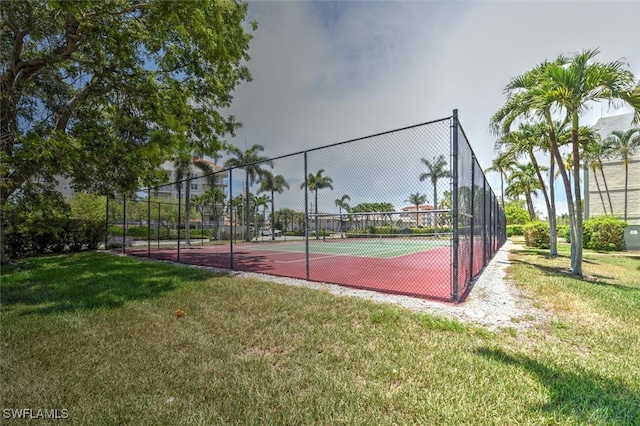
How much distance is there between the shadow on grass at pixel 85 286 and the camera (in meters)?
4.62

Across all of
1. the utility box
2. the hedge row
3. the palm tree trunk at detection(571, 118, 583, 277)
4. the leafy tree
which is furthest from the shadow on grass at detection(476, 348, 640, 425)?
the utility box

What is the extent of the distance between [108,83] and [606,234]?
2225 cm

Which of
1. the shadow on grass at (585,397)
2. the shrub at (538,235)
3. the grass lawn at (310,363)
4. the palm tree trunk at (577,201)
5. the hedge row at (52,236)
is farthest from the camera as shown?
the shrub at (538,235)

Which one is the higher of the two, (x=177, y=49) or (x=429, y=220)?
(x=177, y=49)

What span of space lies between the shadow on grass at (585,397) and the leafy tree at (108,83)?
8074 mm

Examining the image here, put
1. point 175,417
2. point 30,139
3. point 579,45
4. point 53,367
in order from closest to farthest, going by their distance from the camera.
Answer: point 175,417, point 53,367, point 30,139, point 579,45

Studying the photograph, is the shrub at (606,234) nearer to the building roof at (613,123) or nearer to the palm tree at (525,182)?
the palm tree at (525,182)

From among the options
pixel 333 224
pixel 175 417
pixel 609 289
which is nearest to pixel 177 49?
pixel 333 224

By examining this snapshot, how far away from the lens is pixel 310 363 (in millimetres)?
2658

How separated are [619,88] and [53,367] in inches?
400

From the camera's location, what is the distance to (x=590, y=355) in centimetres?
274

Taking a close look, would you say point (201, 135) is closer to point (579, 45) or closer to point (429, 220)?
point (429, 220)

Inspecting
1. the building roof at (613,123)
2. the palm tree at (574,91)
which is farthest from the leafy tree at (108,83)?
the building roof at (613,123)

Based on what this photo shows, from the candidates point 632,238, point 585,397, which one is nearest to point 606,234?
point 632,238
